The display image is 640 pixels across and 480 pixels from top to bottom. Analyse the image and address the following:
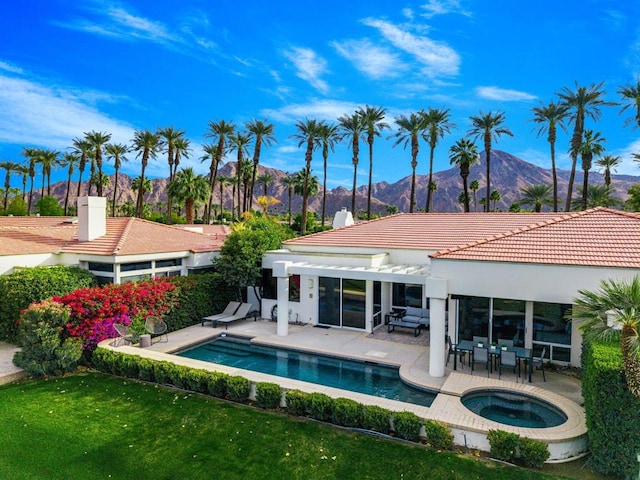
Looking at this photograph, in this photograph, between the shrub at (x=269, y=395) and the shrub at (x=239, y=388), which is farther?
the shrub at (x=239, y=388)

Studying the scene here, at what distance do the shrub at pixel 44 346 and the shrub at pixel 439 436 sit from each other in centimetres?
1338

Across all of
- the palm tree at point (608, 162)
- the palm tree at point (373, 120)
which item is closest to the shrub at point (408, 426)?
the palm tree at point (373, 120)

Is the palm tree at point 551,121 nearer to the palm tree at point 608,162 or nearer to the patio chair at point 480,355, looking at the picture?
the palm tree at point 608,162

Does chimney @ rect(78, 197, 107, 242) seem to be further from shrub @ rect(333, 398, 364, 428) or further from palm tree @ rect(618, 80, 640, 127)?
palm tree @ rect(618, 80, 640, 127)

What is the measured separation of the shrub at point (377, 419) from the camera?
1096cm

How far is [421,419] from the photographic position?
10789 millimetres

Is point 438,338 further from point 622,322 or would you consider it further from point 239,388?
point 239,388

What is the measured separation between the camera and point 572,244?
14781 millimetres

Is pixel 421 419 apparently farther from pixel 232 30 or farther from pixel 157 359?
pixel 232 30

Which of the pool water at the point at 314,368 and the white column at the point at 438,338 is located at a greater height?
the white column at the point at 438,338

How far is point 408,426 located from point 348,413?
1651 mm

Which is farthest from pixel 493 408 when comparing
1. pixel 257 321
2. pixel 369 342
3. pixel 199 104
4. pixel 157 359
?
pixel 199 104

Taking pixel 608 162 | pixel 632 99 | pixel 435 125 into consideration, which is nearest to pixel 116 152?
pixel 435 125

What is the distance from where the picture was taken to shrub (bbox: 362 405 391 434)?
1096 centimetres
